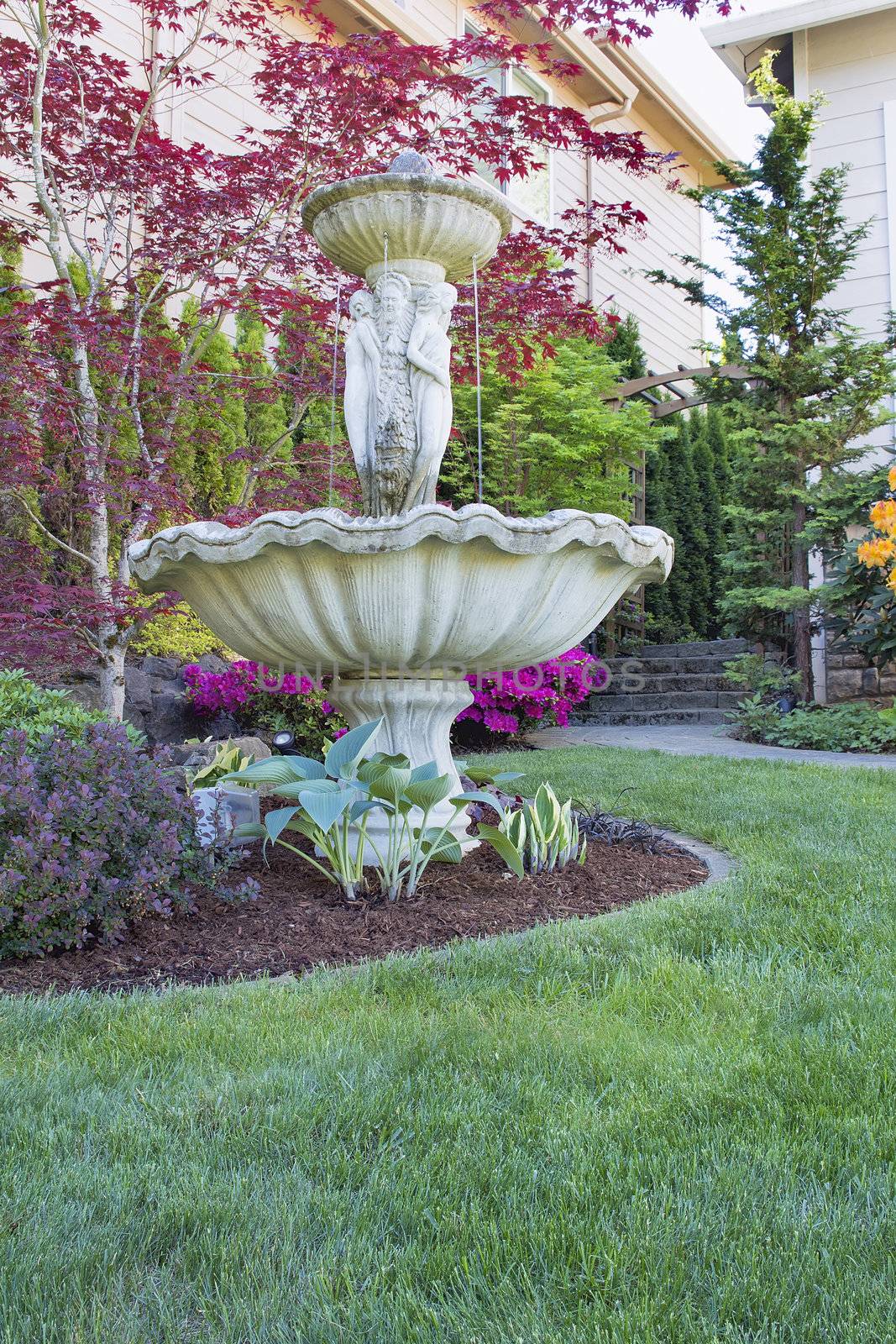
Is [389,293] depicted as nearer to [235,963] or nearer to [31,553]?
[31,553]

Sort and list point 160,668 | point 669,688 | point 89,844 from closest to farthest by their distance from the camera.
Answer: point 89,844, point 160,668, point 669,688

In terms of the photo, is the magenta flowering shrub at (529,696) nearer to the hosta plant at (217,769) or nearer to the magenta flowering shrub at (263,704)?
the magenta flowering shrub at (263,704)

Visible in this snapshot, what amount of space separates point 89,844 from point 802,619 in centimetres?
709

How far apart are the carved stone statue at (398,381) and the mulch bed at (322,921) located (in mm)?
1583

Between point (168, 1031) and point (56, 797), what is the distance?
2.77 feet

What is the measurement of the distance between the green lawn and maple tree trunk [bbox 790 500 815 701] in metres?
6.39

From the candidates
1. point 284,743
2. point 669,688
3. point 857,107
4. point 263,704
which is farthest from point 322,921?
point 857,107

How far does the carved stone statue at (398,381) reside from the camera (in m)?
3.94

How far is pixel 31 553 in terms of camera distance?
496 cm

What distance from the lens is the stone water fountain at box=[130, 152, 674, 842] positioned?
9.66 feet

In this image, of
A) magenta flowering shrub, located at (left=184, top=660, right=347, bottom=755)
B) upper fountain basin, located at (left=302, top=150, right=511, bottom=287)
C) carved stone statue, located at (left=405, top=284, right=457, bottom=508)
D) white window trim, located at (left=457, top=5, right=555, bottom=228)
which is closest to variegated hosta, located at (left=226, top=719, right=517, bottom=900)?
carved stone statue, located at (left=405, top=284, right=457, bottom=508)

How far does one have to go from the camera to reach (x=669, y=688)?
34.3 feet

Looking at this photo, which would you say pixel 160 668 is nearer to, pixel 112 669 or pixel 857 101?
pixel 112 669

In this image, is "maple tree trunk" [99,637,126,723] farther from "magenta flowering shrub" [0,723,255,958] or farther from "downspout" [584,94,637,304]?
"downspout" [584,94,637,304]
